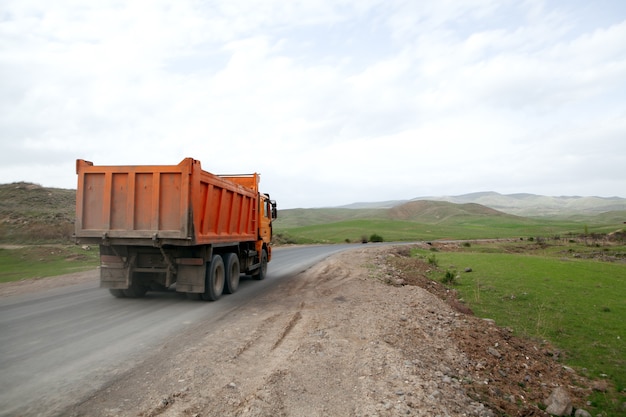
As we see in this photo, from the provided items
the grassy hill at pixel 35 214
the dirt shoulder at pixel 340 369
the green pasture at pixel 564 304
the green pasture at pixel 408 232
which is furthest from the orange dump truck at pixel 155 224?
the green pasture at pixel 408 232

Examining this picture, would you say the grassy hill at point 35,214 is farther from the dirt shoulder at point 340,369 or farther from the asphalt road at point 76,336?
the dirt shoulder at point 340,369

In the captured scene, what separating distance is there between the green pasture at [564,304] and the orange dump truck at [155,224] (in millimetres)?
8189

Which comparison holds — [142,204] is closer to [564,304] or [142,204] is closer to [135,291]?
[135,291]

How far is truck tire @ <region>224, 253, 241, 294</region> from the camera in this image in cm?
1246

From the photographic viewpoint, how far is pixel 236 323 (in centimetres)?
865

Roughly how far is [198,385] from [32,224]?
2929cm

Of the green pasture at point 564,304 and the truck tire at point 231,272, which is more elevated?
the truck tire at point 231,272

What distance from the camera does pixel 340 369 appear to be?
595 cm

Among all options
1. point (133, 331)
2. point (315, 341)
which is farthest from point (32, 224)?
point (315, 341)

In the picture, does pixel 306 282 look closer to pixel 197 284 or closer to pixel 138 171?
pixel 197 284

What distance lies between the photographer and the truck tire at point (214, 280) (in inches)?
436

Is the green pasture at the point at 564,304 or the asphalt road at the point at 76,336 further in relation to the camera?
the green pasture at the point at 564,304

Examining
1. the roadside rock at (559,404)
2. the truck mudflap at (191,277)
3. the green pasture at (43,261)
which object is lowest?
the roadside rock at (559,404)

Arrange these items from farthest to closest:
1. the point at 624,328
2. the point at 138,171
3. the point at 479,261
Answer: the point at 479,261, the point at 624,328, the point at 138,171
